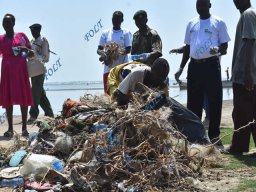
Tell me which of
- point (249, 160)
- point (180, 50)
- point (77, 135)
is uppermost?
point (180, 50)

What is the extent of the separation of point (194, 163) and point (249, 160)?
971mm

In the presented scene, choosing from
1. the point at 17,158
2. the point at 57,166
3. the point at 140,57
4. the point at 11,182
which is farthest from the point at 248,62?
the point at 11,182

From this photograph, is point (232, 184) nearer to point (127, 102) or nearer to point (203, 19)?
point (127, 102)

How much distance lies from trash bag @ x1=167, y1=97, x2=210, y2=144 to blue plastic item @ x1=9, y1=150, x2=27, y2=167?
5.75 ft

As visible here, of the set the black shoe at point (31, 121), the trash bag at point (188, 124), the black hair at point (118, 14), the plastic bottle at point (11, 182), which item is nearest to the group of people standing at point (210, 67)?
the trash bag at point (188, 124)

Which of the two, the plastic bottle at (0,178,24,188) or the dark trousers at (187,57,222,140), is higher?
the dark trousers at (187,57,222,140)

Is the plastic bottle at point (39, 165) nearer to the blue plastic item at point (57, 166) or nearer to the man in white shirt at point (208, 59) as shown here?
the blue plastic item at point (57, 166)

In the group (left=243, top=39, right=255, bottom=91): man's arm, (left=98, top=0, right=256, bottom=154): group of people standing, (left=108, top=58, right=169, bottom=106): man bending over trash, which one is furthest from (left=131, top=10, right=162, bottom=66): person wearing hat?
→ (left=243, top=39, right=255, bottom=91): man's arm

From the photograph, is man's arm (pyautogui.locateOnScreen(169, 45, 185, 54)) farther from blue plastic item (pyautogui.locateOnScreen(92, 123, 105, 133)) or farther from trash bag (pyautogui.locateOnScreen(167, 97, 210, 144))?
blue plastic item (pyautogui.locateOnScreen(92, 123, 105, 133))

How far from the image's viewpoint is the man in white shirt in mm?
6902

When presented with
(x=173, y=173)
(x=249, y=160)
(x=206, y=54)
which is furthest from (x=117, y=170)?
(x=206, y=54)

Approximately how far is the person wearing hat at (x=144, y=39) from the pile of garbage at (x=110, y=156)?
195 cm

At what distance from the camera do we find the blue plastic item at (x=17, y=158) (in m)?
5.61

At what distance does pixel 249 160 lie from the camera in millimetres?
6051
